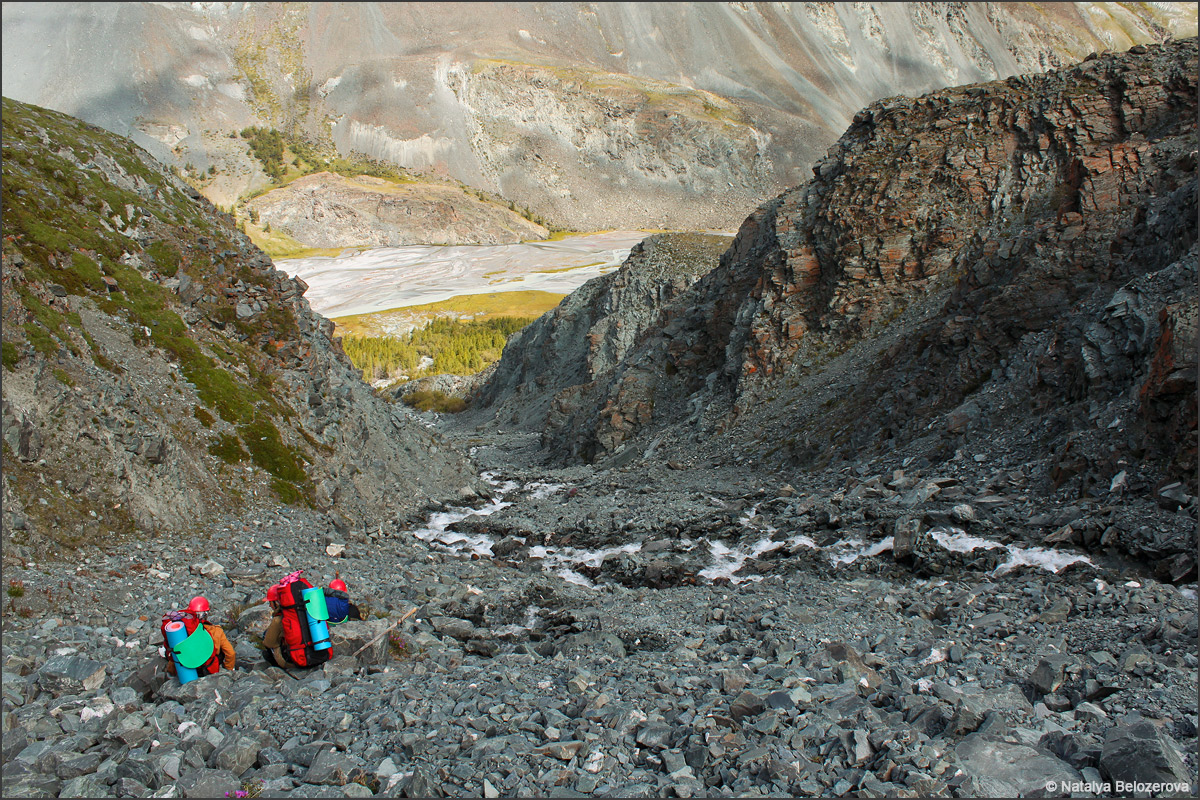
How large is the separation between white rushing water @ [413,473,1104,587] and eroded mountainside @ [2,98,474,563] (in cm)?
339

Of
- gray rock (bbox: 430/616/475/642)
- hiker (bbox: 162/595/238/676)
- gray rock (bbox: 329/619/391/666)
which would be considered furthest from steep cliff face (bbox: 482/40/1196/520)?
hiker (bbox: 162/595/238/676)

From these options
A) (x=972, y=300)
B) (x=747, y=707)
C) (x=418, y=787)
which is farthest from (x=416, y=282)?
(x=418, y=787)

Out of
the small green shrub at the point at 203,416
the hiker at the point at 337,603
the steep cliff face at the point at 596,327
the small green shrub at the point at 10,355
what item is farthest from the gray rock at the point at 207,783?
the steep cliff face at the point at 596,327

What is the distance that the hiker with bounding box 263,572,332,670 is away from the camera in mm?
11938

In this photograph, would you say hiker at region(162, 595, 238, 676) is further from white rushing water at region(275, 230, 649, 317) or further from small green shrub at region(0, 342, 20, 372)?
white rushing water at region(275, 230, 649, 317)

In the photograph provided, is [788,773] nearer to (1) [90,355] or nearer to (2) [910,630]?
(2) [910,630]

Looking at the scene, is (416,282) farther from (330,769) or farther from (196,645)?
(330,769)

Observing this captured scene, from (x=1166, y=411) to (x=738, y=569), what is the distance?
37.7ft

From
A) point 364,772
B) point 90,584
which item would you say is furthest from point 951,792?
point 90,584

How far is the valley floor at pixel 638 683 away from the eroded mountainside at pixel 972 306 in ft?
15.0

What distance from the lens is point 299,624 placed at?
12.0 m

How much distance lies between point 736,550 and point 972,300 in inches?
706

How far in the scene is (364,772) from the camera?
876cm

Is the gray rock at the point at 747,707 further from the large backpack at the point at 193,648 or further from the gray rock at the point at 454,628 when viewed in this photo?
the large backpack at the point at 193,648
